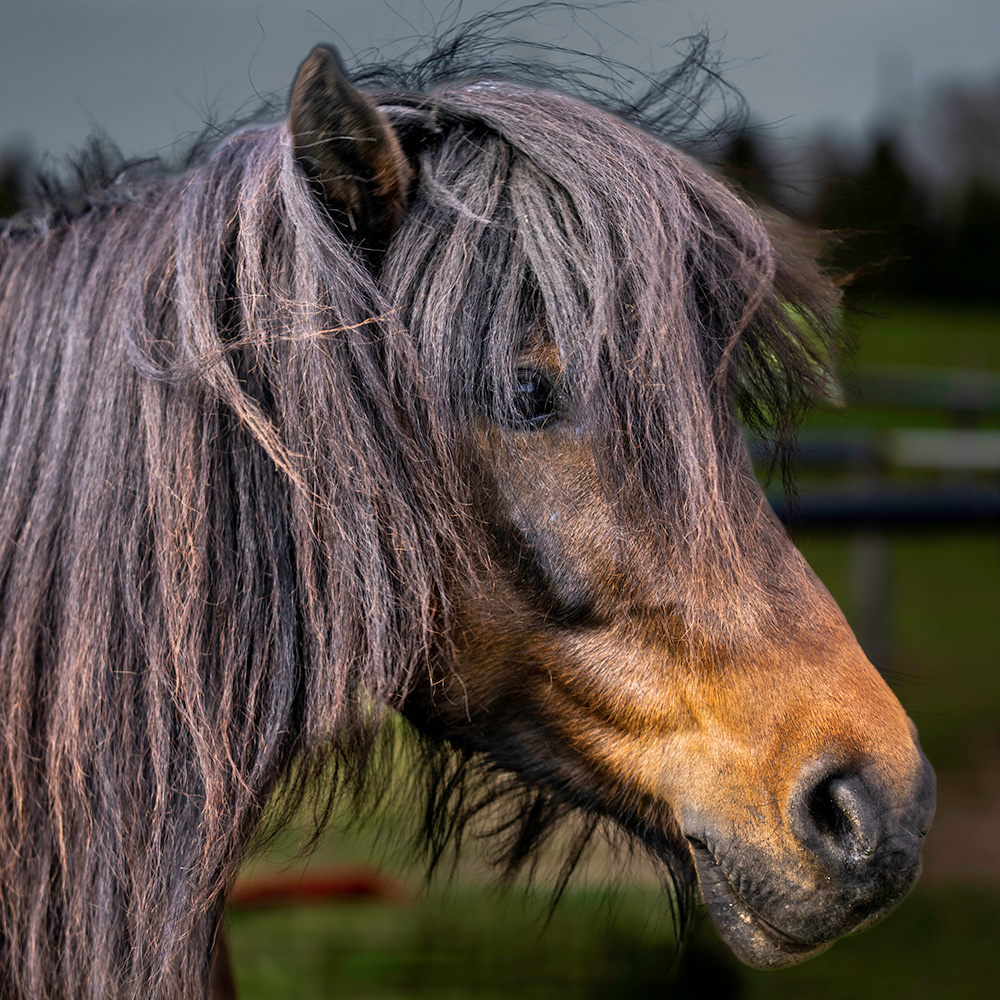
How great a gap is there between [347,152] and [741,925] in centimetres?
101

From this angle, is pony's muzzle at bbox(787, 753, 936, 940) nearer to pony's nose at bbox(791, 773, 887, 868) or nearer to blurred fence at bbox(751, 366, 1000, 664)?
pony's nose at bbox(791, 773, 887, 868)

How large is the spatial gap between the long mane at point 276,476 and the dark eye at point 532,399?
4cm

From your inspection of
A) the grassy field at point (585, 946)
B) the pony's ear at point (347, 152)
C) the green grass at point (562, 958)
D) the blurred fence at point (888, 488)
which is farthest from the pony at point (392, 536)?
the green grass at point (562, 958)

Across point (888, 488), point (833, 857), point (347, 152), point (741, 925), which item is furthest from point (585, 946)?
point (888, 488)

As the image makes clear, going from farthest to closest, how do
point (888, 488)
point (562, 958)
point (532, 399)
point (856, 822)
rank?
point (888, 488)
point (562, 958)
point (532, 399)
point (856, 822)

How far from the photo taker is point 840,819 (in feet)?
3.17

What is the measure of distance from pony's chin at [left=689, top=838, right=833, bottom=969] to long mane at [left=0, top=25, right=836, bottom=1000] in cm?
36

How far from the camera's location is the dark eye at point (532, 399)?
1033 mm

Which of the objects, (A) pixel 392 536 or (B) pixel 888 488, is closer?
(A) pixel 392 536

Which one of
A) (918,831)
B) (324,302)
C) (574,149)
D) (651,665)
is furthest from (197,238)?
(918,831)

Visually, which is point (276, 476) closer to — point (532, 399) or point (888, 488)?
point (532, 399)

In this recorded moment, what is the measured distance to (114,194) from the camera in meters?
1.29

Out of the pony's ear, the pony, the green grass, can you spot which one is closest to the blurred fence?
the pony

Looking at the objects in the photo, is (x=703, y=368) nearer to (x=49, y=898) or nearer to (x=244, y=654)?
(x=244, y=654)
